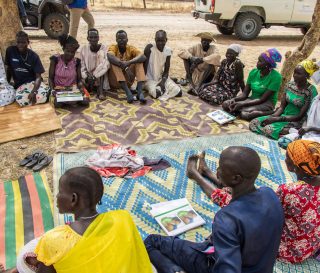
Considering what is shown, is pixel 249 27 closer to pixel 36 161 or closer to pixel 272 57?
pixel 272 57

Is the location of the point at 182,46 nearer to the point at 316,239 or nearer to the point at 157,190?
the point at 157,190

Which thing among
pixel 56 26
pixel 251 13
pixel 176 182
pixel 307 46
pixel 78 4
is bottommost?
pixel 176 182

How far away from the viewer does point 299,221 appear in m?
2.09

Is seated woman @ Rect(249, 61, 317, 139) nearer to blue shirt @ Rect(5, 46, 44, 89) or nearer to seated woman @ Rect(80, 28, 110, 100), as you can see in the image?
seated woman @ Rect(80, 28, 110, 100)

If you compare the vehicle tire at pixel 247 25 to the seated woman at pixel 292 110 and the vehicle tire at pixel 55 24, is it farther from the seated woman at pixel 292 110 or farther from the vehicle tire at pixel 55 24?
the seated woman at pixel 292 110

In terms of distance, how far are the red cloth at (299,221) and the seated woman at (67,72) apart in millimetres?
3544

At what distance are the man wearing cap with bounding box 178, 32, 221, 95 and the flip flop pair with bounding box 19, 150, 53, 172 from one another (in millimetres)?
2927

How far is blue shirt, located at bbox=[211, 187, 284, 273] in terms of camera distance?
1531mm

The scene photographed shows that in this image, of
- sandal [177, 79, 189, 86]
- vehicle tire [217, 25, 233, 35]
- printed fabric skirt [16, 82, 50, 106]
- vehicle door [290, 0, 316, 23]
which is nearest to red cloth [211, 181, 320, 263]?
printed fabric skirt [16, 82, 50, 106]

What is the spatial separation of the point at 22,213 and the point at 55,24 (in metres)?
6.87

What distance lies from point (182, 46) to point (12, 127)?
223 inches

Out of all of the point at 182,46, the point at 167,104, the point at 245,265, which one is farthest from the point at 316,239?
the point at 182,46

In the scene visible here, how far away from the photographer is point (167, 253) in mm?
2104

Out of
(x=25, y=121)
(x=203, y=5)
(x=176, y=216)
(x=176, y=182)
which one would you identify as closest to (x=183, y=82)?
(x=25, y=121)
